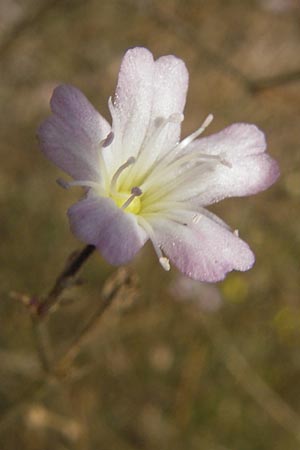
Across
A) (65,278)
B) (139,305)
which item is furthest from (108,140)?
(139,305)

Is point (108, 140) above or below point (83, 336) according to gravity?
above

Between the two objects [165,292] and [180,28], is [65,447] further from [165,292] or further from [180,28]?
[180,28]

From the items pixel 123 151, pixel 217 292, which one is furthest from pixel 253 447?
pixel 123 151

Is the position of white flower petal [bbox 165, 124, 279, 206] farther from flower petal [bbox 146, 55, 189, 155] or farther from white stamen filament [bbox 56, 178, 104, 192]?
white stamen filament [bbox 56, 178, 104, 192]

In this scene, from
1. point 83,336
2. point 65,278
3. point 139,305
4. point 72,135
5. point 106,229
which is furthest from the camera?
point 139,305

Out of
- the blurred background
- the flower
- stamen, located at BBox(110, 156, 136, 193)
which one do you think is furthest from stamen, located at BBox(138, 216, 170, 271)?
the blurred background

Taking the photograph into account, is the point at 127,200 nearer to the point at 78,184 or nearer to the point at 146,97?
the point at 78,184
